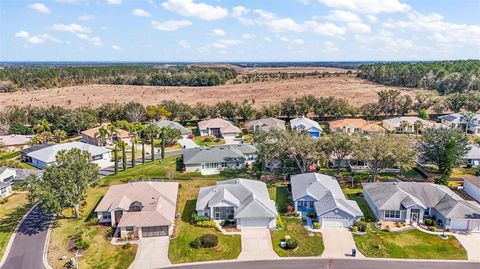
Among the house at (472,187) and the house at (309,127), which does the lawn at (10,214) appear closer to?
the house at (309,127)

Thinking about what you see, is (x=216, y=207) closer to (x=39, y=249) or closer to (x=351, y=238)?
(x=351, y=238)

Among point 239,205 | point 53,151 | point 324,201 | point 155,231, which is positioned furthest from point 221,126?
point 155,231

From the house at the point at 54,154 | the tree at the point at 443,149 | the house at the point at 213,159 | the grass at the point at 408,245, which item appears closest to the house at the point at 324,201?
the grass at the point at 408,245

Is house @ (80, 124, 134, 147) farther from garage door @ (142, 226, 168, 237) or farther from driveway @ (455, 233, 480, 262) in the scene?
driveway @ (455, 233, 480, 262)

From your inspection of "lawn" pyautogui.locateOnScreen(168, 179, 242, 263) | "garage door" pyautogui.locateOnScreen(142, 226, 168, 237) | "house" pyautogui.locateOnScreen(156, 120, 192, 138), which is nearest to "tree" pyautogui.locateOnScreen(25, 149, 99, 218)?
"garage door" pyautogui.locateOnScreen(142, 226, 168, 237)

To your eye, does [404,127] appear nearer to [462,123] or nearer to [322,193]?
[462,123]

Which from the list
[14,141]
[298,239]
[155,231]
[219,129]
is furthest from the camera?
[219,129]
